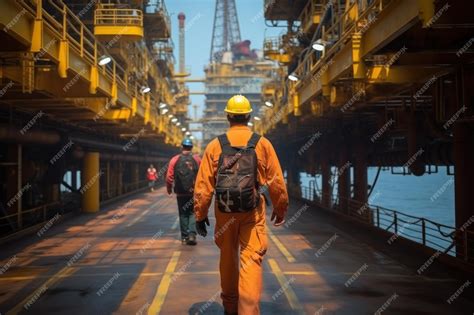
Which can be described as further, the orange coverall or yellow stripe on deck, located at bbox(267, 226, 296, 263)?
yellow stripe on deck, located at bbox(267, 226, 296, 263)

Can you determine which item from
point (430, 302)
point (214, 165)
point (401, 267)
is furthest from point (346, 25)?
point (214, 165)

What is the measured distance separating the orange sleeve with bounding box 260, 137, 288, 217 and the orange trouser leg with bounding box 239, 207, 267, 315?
0.64 feet

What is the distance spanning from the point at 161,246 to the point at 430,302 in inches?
255

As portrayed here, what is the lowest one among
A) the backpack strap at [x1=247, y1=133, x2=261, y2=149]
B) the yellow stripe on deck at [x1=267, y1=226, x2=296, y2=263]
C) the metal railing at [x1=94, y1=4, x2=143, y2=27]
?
the yellow stripe on deck at [x1=267, y1=226, x2=296, y2=263]

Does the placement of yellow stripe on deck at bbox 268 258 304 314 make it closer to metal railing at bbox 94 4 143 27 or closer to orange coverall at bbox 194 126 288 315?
orange coverall at bbox 194 126 288 315

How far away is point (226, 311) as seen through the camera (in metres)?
5.52

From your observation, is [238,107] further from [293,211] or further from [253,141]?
[293,211]

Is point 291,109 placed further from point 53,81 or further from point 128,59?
point 128,59

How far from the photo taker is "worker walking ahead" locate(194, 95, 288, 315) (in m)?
5.04

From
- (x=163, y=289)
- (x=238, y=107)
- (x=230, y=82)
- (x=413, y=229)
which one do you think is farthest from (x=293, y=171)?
(x=230, y=82)

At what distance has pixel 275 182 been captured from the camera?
17.0 feet

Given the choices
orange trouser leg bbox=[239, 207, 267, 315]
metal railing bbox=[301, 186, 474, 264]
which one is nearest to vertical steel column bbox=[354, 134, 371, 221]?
metal railing bbox=[301, 186, 474, 264]

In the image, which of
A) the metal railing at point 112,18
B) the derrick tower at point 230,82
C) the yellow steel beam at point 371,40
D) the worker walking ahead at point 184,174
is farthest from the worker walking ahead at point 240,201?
the derrick tower at point 230,82

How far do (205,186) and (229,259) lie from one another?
32.1 inches
